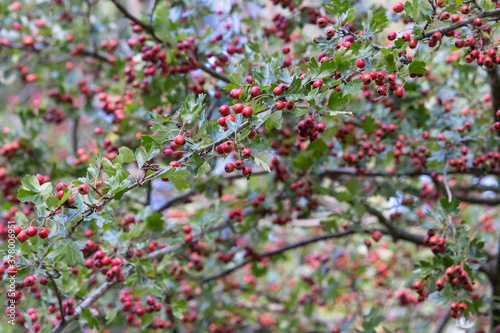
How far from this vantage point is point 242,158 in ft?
5.56

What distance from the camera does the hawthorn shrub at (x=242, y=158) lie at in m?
1.73

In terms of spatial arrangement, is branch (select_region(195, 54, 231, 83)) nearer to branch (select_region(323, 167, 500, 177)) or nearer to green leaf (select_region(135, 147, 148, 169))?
branch (select_region(323, 167, 500, 177))

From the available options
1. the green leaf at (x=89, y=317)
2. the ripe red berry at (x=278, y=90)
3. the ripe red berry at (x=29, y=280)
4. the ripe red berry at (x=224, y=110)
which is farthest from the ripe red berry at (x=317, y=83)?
the green leaf at (x=89, y=317)

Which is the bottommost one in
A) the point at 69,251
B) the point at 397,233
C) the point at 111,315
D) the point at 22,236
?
the point at 397,233

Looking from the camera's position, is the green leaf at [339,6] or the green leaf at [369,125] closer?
the green leaf at [339,6]

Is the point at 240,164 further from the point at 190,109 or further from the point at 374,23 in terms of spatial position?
the point at 374,23

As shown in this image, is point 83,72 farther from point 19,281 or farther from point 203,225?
point 19,281

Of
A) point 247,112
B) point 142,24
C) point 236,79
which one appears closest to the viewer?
point 247,112

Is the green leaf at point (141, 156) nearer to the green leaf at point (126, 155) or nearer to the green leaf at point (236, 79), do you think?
the green leaf at point (126, 155)

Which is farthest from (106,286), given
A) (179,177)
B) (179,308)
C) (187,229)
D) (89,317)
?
(179,177)

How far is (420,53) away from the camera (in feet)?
6.17

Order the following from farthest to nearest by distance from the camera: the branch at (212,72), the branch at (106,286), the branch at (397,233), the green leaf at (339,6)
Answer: the branch at (397,233) → the branch at (212,72) → the branch at (106,286) → the green leaf at (339,6)

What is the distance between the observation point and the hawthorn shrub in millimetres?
1729

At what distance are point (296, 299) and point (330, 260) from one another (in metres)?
0.48
